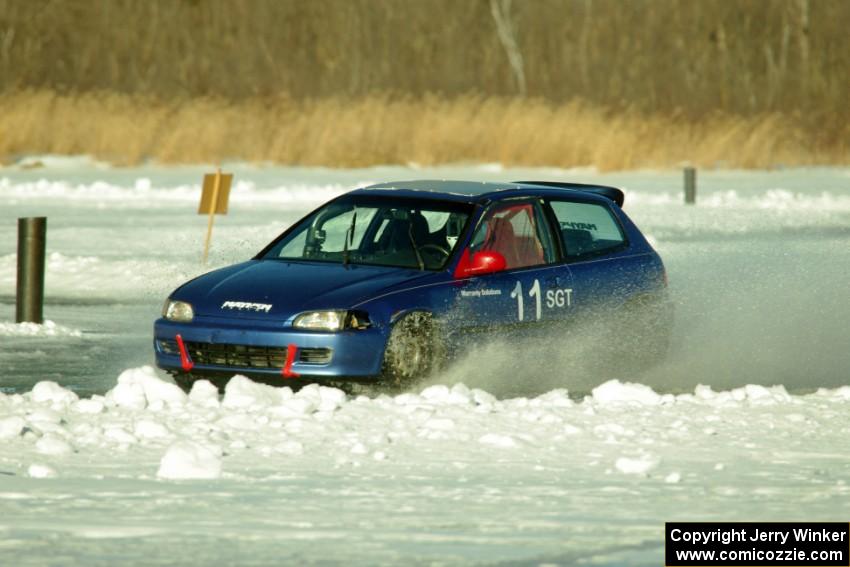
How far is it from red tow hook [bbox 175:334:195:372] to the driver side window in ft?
6.57

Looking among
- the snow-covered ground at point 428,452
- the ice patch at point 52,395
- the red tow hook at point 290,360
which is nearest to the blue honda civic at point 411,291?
the red tow hook at point 290,360

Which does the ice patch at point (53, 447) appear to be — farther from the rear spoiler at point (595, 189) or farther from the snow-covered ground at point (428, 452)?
the rear spoiler at point (595, 189)

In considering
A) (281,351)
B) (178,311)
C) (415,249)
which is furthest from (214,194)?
(281,351)

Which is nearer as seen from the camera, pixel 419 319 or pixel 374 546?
pixel 374 546

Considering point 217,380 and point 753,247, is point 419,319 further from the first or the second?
point 753,247

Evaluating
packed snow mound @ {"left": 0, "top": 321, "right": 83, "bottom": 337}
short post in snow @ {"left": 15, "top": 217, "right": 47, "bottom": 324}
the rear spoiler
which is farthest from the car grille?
short post in snow @ {"left": 15, "top": 217, "right": 47, "bottom": 324}

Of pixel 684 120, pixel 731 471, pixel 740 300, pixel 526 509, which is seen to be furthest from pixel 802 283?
pixel 684 120

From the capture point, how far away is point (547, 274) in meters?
11.6

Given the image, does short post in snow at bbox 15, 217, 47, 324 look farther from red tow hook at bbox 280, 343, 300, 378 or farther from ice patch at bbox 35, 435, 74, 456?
ice patch at bbox 35, 435, 74, 456

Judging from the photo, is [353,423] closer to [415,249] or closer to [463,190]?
[415,249]

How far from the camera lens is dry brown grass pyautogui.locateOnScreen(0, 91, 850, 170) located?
36.3 m

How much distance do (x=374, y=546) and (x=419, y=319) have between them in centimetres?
414

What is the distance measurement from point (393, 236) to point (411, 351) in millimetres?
1081

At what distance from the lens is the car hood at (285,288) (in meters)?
10.4
